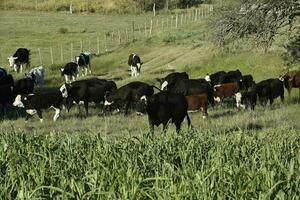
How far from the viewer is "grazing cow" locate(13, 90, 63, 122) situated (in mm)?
19406

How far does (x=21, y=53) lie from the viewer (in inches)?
1454

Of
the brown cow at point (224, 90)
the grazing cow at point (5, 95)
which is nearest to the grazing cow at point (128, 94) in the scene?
the brown cow at point (224, 90)

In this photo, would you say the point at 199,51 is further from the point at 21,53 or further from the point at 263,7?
the point at 263,7

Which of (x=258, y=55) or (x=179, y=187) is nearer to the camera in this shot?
(x=179, y=187)

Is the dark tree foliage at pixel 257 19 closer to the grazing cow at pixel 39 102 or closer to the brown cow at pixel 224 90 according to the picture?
the brown cow at pixel 224 90

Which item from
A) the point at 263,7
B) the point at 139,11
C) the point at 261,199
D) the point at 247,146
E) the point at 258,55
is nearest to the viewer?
the point at 261,199

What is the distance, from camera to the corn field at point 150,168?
5.23 meters

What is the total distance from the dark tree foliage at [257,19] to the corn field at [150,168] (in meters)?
12.5

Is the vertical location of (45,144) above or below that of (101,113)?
above

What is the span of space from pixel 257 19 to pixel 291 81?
4.60 m

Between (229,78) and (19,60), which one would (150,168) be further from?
(19,60)

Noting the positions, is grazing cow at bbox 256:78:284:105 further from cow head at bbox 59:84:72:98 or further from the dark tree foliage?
cow head at bbox 59:84:72:98

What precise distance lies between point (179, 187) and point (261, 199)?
0.80m

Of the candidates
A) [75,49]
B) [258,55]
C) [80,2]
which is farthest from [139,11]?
[258,55]
